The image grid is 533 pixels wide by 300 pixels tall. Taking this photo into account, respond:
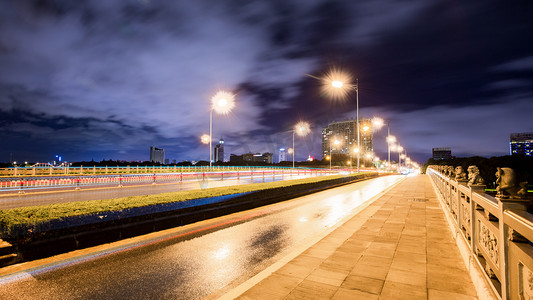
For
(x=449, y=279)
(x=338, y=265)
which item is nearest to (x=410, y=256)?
(x=449, y=279)

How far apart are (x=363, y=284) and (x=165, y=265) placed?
384cm

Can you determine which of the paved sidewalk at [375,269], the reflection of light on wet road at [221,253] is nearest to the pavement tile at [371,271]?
the paved sidewalk at [375,269]

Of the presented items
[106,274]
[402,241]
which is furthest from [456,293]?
[106,274]

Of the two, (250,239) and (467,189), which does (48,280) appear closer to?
(250,239)

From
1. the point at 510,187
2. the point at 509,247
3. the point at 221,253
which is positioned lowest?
the point at 221,253

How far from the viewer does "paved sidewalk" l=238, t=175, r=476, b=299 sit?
393 centimetres

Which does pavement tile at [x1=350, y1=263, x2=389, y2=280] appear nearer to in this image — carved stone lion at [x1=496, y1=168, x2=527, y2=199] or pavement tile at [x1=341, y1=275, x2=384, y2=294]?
pavement tile at [x1=341, y1=275, x2=384, y2=294]

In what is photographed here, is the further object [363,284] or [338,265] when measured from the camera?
[338,265]

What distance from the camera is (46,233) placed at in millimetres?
5730

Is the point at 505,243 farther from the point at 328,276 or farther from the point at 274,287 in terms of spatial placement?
the point at 274,287

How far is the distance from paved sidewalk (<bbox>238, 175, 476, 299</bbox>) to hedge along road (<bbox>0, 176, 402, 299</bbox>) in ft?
2.47

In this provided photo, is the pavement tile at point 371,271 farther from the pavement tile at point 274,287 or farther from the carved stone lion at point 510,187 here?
the carved stone lion at point 510,187

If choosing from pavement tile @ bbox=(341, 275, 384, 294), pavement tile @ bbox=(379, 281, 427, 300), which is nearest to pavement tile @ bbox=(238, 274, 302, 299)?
pavement tile @ bbox=(341, 275, 384, 294)

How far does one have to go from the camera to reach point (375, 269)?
4828 millimetres
